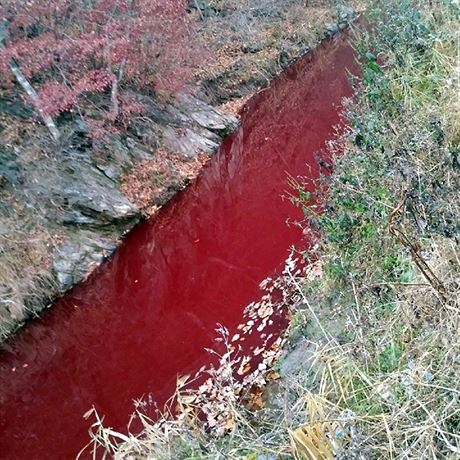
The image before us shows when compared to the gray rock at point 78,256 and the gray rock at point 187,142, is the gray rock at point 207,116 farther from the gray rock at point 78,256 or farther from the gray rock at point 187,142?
the gray rock at point 78,256

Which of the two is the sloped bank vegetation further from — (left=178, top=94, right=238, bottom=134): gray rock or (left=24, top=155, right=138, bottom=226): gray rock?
(left=178, top=94, right=238, bottom=134): gray rock

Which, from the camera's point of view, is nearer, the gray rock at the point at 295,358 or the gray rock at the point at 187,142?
the gray rock at the point at 295,358

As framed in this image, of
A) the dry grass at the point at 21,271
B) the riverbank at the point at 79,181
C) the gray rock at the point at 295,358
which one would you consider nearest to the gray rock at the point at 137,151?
the riverbank at the point at 79,181

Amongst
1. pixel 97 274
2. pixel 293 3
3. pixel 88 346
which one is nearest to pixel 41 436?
pixel 88 346

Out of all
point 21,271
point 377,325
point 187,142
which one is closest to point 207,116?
point 187,142

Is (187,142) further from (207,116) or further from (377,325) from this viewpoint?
(377,325)

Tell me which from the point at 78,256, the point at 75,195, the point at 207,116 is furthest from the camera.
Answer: the point at 207,116

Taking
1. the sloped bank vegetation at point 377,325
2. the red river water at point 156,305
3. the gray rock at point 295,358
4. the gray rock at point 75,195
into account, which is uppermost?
the sloped bank vegetation at point 377,325
